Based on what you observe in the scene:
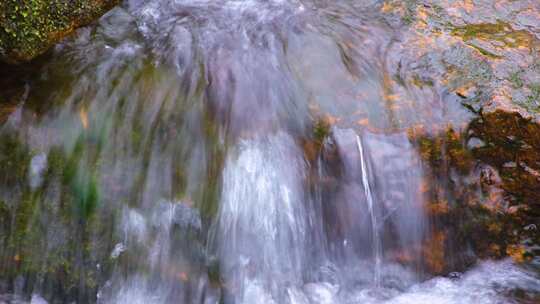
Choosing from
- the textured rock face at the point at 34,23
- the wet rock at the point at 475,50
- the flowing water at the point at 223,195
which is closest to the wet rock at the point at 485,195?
the flowing water at the point at 223,195

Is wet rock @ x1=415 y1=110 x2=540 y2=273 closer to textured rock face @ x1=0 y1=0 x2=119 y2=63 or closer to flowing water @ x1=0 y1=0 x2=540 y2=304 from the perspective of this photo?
flowing water @ x1=0 y1=0 x2=540 y2=304

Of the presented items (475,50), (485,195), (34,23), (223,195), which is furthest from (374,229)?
(34,23)

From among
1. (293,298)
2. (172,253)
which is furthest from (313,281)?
(172,253)

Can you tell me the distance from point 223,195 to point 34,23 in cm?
191

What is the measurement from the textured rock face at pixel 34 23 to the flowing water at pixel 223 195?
0.22 m

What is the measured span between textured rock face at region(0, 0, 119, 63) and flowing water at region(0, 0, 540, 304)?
0.22m

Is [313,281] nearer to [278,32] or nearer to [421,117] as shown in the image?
[421,117]

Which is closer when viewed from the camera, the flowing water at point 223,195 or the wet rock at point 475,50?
the flowing water at point 223,195

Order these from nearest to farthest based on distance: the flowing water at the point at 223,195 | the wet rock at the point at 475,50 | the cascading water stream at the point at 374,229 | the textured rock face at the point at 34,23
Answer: the flowing water at the point at 223,195
the cascading water stream at the point at 374,229
the textured rock face at the point at 34,23
the wet rock at the point at 475,50

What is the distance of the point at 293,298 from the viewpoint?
3.41m

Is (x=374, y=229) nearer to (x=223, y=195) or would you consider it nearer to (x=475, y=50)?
(x=223, y=195)

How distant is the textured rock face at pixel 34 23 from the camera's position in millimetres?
3582

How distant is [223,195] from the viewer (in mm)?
3467

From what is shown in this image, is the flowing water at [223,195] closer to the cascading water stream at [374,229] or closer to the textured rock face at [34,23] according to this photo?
the cascading water stream at [374,229]
